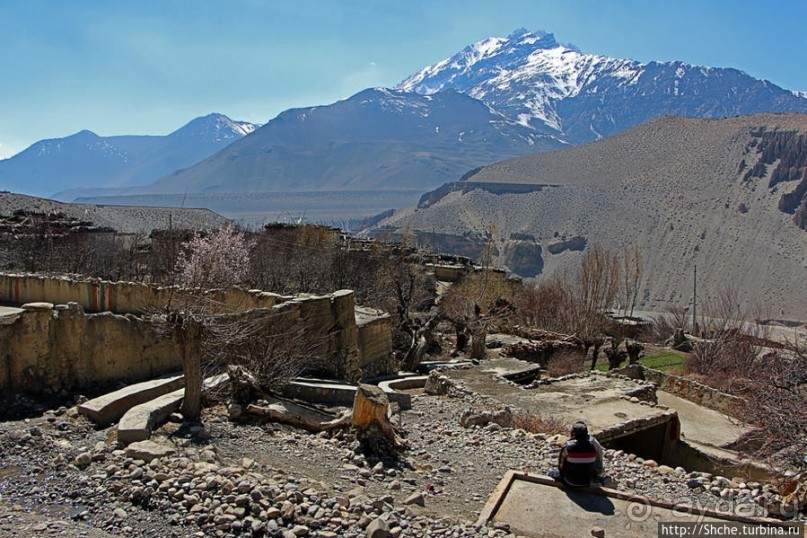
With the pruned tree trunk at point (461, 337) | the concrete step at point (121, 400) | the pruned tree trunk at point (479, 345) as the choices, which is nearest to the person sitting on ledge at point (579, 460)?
the concrete step at point (121, 400)

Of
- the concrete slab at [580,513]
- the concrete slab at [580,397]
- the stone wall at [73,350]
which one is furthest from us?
the concrete slab at [580,397]

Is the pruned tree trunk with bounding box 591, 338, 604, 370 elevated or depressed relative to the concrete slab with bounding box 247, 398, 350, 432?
depressed

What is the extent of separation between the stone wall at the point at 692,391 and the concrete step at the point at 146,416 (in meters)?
15.8

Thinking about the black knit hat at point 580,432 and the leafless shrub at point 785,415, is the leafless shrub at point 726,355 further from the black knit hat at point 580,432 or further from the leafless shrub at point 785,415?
the black knit hat at point 580,432

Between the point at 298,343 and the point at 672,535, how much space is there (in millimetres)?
8449

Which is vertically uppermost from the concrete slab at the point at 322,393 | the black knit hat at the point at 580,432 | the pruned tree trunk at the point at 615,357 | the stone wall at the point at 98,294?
the stone wall at the point at 98,294

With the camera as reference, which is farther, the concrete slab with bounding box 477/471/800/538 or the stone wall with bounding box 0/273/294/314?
the stone wall with bounding box 0/273/294/314

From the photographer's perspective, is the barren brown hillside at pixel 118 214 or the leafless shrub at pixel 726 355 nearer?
the leafless shrub at pixel 726 355

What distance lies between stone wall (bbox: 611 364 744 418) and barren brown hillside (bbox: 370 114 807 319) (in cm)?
5513

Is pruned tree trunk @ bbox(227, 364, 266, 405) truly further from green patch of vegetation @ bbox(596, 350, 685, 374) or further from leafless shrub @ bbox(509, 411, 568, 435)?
green patch of vegetation @ bbox(596, 350, 685, 374)

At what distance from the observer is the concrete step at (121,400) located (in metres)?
10.1

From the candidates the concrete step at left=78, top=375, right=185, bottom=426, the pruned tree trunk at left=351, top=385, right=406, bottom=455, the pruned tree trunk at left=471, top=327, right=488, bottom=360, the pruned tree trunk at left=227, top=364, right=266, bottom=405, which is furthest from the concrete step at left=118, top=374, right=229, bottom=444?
the pruned tree trunk at left=471, top=327, right=488, bottom=360

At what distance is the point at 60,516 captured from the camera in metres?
7.01

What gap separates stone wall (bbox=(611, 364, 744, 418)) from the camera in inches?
846
